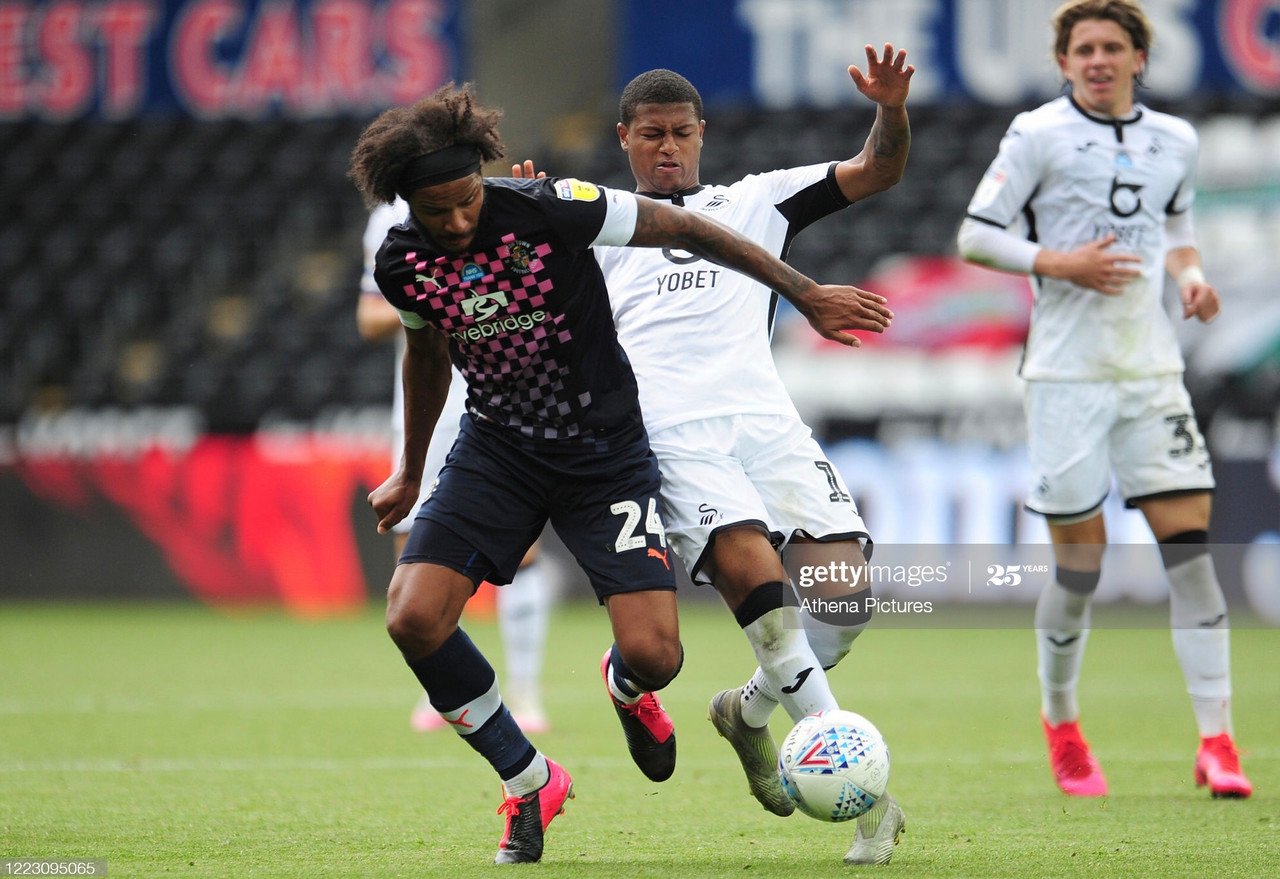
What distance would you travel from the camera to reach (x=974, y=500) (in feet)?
37.9

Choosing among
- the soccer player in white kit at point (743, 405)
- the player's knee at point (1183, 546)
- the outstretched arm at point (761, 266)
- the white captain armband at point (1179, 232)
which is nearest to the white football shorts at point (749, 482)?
the soccer player in white kit at point (743, 405)

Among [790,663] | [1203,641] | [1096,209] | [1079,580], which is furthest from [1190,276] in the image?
[790,663]

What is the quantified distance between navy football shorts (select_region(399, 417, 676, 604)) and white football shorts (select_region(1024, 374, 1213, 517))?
157 cm

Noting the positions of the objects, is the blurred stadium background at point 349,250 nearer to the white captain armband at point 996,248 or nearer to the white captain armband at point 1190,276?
the white captain armband at point 1190,276

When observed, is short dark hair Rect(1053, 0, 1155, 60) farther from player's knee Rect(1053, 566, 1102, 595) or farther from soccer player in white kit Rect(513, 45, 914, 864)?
player's knee Rect(1053, 566, 1102, 595)

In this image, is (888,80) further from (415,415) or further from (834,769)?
(834,769)

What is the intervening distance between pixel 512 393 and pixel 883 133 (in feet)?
4.04

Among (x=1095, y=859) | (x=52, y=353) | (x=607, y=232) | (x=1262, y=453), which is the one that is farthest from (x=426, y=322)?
(x=52, y=353)

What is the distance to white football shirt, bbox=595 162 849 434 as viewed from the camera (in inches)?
191

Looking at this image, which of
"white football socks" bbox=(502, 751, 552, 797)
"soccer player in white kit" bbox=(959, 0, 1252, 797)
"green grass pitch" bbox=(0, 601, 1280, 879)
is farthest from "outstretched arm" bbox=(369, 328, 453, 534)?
"soccer player in white kit" bbox=(959, 0, 1252, 797)

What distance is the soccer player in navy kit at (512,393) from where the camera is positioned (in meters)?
4.25

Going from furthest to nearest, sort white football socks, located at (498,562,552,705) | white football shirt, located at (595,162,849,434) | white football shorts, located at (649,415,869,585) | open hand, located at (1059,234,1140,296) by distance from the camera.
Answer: white football socks, located at (498,562,552,705) < open hand, located at (1059,234,1140,296) < white football shirt, located at (595,162,849,434) < white football shorts, located at (649,415,869,585)

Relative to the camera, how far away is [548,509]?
4637 mm

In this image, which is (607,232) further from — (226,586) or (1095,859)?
(226,586)
